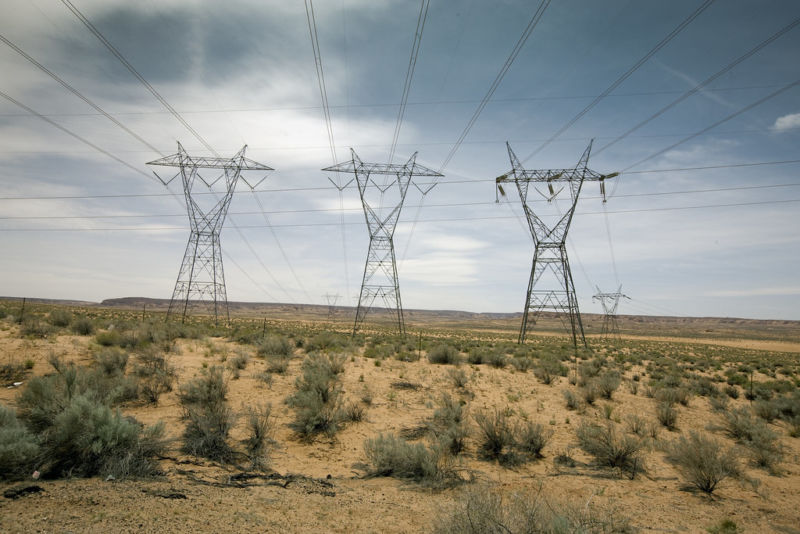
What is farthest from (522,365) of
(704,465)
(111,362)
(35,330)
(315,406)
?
(35,330)

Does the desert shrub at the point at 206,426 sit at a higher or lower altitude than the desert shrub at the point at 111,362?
lower

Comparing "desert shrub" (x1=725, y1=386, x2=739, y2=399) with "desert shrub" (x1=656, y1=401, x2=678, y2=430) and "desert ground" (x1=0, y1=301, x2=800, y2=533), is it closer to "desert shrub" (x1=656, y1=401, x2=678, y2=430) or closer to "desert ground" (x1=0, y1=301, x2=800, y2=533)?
"desert ground" (x1=0, y1=301, x2=800, y2=533)

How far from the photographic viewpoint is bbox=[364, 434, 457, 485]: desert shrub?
9.07 metres

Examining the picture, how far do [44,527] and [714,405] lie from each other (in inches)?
932

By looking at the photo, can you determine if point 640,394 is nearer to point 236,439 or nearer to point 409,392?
point 409,392

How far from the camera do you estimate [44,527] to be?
17.1 feet

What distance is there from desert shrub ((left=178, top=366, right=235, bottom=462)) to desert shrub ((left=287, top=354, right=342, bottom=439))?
2.10m

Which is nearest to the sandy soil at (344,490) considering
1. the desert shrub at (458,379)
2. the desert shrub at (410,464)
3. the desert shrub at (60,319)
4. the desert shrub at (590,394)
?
the desert shrub at (410,464)

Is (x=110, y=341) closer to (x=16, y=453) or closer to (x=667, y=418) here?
(x=16, y=453)

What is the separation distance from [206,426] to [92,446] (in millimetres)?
2784

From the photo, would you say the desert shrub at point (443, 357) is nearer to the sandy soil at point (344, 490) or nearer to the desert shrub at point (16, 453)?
the sandy soil at point (344, 490)

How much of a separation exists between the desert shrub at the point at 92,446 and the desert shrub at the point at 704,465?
12050mm

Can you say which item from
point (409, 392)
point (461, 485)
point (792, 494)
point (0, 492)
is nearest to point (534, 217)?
point (409, 392)

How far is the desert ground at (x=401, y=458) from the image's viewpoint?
248 inches
